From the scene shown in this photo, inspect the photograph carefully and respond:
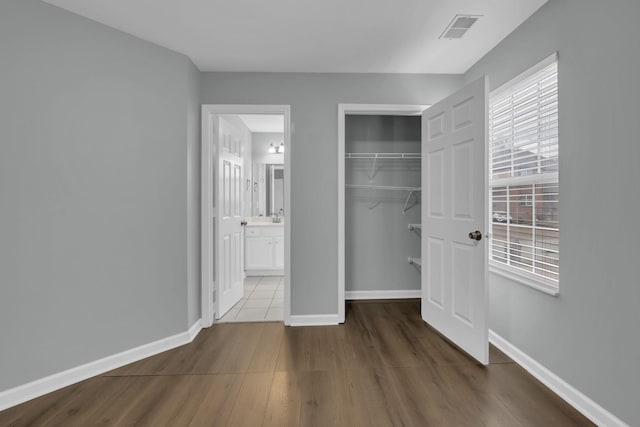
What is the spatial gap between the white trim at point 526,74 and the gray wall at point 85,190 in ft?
8.61

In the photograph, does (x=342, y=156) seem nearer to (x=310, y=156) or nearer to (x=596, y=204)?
(x=310, y=156)

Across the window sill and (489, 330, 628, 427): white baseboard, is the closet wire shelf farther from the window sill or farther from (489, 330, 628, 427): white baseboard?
(489, 330, 628, 427): white baseboard

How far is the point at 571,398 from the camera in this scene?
1.87 metres

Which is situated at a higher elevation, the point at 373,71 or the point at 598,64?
the point at 373,71

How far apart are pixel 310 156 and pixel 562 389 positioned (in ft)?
8.43

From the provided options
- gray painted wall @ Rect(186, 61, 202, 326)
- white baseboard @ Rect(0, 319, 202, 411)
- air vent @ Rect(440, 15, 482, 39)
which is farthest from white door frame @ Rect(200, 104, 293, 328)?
air vent @ Rect(440, 15, 482, 39)

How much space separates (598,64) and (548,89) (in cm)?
42

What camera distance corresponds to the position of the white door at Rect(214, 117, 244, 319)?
322 cm


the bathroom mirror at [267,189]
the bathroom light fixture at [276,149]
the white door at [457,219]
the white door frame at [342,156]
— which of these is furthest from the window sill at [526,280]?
the bathroom light fixture at [276,149]

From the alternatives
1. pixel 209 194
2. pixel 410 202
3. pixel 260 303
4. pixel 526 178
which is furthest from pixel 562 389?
pixel 209 194

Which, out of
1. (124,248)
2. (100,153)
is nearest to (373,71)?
(100,153)

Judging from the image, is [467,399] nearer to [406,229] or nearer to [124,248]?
[406,229]

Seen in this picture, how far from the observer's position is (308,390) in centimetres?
204

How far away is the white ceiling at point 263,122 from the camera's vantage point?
466 cm
